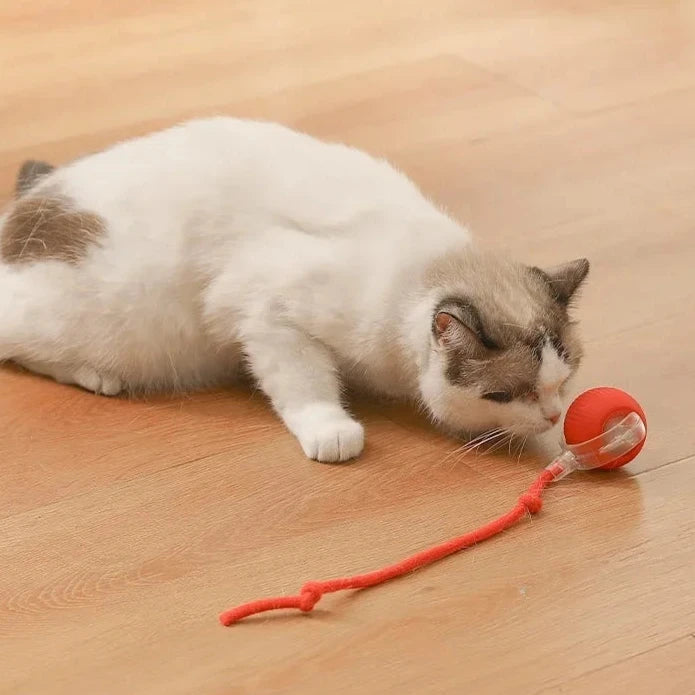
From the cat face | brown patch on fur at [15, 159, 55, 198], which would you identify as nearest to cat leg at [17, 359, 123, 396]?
brown patch on fur at [15, 159, 55, 198]

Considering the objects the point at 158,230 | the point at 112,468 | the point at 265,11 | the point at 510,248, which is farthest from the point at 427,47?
the point at 112,468

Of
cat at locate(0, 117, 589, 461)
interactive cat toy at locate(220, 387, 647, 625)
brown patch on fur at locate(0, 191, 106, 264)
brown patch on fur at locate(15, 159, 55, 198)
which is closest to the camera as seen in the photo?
interactive cat toy at locate(220, 387, 647, 625)

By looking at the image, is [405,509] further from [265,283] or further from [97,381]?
[97,381]

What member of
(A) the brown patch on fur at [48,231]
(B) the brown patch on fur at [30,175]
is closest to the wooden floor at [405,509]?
(A) the brown patch on fur at [48,231]

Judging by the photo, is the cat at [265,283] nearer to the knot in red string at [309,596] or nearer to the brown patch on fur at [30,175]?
the brown patch on fur at [30,175]

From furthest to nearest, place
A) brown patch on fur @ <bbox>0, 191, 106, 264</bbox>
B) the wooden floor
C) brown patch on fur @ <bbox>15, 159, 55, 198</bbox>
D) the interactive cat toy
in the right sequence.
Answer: brown patch on fur @ <bbox>15, 159, 55, 198</bbox> < brown patch on fur @ <bbox>0, 191, 106, 264</bbox> < the interactive cat toy < the wooden floor

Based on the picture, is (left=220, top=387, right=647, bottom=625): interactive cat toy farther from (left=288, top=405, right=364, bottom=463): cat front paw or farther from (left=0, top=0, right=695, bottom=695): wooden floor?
(left=288, top=405, right=364, bottom=463): cat front paw

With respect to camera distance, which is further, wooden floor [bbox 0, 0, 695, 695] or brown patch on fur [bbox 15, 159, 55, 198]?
brown patch on fur [bbox 15, 159, 55, 198]

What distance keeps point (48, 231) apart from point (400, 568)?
85cm

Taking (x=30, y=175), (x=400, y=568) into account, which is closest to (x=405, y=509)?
(x=400, y=568)

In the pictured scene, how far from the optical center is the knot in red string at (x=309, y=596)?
1484 mm

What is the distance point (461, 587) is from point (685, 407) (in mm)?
588

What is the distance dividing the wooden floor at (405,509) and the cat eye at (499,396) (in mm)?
127

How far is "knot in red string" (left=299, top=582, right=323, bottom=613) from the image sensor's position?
4.87 feet
